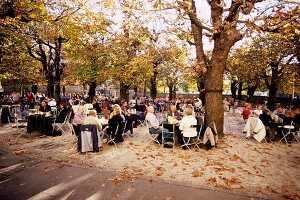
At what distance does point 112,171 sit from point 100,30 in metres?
16.5

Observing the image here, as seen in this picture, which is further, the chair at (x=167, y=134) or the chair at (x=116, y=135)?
the chair at (x=116, y=135)

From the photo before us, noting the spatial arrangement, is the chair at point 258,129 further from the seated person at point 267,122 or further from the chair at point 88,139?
the chair at point 88,139

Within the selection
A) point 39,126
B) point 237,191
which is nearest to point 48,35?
point 39,126

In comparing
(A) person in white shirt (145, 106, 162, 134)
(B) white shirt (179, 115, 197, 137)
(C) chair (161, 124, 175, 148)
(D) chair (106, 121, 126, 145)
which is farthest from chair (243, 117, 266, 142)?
(D) chair (106, 121, 126, 145)

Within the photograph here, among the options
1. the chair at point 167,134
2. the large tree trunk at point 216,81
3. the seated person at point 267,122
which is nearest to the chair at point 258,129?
the seated person at point 267,122

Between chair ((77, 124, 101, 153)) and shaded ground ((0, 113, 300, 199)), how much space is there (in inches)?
8.9

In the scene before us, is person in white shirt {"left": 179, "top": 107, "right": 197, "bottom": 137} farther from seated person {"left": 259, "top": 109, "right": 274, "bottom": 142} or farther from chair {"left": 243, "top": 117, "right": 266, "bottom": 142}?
seated person {"left": 259, "top": 109, "right": 274, "bottom": 142}

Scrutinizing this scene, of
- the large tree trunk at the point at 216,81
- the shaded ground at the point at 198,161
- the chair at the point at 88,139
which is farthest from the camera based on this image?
the large tree trunk at the point at 216,81

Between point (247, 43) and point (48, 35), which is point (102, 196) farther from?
point (247, 43)

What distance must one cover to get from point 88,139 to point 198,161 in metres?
3.80

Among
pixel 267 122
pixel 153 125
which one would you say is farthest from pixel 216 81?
pixel 153 125

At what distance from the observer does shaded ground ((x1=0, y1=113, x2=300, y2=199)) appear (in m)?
6.06

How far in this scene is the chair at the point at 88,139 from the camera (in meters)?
8.58

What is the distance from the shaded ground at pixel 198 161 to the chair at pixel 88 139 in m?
0.23
